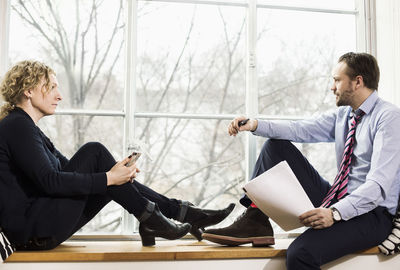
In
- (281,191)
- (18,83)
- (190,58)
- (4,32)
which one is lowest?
(281,191)

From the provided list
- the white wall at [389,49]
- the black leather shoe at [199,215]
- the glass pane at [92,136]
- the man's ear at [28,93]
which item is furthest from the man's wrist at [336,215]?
the man's ear at [28,93]

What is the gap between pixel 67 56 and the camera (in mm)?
2846

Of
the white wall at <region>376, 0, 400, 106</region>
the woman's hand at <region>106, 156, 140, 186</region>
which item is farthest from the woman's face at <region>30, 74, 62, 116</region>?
the white wall at <region>376, 0, 400, 106</region>

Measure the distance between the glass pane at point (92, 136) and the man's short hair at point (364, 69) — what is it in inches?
51.6

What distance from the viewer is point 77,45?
9.38 feet

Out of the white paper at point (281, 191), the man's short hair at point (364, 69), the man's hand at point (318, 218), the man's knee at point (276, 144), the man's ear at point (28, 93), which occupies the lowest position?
the man's hand at point (318, 218)

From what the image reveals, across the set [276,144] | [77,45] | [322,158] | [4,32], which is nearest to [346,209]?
[276,144]

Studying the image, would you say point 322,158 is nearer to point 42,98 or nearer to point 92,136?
point 92,136

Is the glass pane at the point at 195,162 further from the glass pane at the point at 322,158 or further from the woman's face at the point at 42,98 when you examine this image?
the woman's face at the point at 42,98

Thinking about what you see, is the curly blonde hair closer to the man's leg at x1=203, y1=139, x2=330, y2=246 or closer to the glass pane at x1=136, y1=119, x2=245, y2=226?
the glass pane at x1=136, y1=119, x2=245, y2=226

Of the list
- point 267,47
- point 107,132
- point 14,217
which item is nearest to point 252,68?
point 267,47

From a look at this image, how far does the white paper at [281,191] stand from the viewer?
6.62ft

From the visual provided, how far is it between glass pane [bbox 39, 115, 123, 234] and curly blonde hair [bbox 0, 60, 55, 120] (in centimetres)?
63

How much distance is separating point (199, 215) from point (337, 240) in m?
0.70
